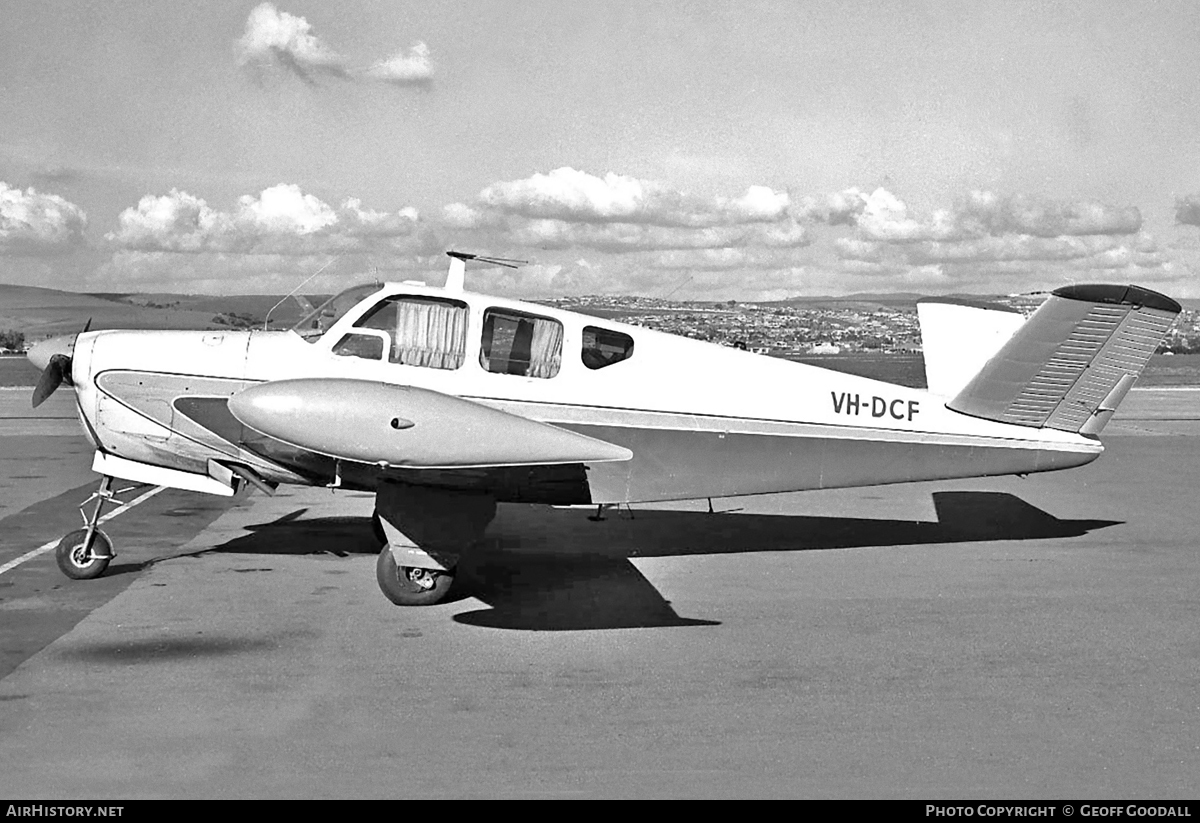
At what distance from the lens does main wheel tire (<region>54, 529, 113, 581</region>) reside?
8836mm

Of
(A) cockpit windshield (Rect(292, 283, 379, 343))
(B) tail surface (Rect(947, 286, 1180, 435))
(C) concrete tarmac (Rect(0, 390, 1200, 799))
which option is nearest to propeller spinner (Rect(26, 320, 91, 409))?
(C) concrete tarmac (Rect(0, 390, 1200, 799))

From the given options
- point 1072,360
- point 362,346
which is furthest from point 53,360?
point 1072,360

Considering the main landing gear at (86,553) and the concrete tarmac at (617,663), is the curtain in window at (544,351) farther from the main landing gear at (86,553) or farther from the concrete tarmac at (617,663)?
the main landing gear at (86,553)

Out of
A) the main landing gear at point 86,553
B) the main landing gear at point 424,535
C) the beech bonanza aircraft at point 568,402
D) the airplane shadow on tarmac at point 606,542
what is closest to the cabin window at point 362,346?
the beech bonanza aircraft at point 568,402

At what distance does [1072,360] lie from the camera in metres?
9.31

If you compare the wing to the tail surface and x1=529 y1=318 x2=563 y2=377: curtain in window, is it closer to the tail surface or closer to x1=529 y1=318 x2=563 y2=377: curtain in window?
x1=529 y1=318 x2=563 y2=377: curtain in window

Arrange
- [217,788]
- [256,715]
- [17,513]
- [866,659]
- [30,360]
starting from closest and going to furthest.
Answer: [217,788]
[256,715]
[866,659]
[30,360]
[17,513]

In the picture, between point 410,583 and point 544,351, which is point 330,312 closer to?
point 544,351

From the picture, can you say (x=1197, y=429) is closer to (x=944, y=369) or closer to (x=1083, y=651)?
(x=944, y=369)

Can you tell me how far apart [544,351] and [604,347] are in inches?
18.4

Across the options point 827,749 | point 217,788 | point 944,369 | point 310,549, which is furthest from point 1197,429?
point 217,788

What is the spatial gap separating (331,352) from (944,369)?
195 inches

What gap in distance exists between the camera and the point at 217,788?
16.1 feet

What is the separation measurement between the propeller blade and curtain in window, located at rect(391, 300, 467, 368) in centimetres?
257
